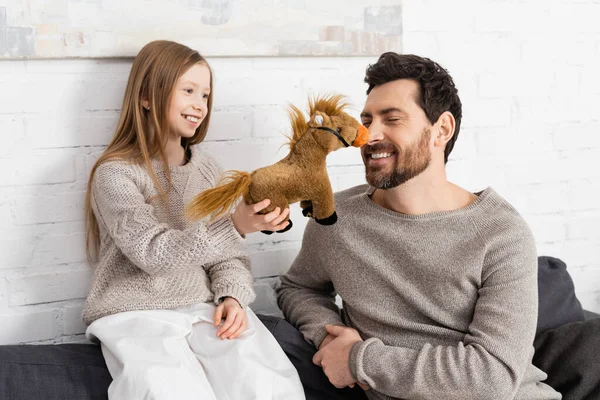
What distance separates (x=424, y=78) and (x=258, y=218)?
531 mm

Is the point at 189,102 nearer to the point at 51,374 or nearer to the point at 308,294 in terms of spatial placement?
the point at 308,294

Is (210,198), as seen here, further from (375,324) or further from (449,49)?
(449,49)

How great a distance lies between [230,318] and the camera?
1.50 meters

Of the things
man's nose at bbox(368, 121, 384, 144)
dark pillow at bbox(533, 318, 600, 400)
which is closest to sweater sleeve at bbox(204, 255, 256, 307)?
man's nose at bbox(368, 121, 384, 144)

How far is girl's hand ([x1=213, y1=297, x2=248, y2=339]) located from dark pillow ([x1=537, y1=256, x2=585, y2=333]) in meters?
0.77

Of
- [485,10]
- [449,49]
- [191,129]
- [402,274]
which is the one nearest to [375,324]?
[402,274]

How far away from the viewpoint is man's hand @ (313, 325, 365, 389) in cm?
153

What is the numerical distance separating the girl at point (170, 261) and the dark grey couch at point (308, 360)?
0.19 feet

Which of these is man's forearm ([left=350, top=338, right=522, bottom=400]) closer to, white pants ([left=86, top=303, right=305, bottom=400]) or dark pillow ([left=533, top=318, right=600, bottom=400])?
white pants ([left=86, top=303, right=305, bottom=400])

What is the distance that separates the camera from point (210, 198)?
1296mm

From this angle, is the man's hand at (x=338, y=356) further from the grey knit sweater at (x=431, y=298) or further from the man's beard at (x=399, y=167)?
the man's beard at (x=399, y=167)

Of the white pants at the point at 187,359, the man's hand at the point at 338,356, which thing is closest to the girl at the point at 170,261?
the white pants at the point at 187,359

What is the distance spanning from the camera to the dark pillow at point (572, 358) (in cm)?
161

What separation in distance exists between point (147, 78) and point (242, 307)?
Result: 56cm
